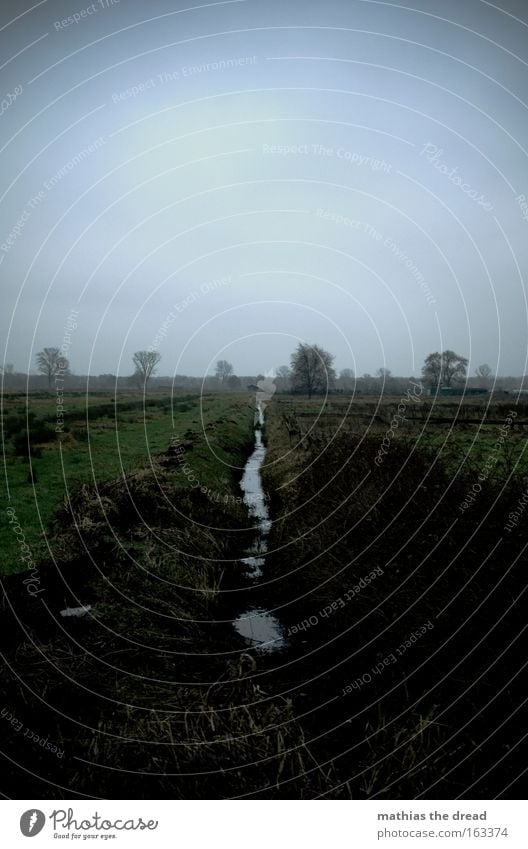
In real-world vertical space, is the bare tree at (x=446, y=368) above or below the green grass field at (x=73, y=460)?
above

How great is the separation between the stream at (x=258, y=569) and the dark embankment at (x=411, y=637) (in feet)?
1.62

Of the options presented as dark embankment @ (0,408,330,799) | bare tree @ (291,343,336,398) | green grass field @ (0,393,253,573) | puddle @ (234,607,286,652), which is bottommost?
puddle @ (234,607,286,652)

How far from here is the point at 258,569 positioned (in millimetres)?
18094

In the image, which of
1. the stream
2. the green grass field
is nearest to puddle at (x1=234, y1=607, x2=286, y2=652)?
the stream

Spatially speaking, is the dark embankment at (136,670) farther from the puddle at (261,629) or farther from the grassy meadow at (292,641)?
the puddle at (261,629)

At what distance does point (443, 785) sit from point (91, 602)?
9240 mm

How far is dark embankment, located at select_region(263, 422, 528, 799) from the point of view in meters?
7.25

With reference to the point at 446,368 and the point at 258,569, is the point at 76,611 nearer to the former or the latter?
the point at 258,569

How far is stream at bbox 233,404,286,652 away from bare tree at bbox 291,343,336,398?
87.5 metres

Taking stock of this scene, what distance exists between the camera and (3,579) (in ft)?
44.8

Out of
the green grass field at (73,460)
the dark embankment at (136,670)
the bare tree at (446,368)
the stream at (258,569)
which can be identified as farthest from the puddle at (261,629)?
the bare tree at (446,368)

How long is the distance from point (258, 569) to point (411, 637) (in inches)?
347

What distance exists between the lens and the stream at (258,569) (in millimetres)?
13391

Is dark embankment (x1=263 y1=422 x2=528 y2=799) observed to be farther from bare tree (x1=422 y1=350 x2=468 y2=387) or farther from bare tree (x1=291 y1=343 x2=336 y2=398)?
bare tree (x1=291 y1=343 x2=336 y2=398)
